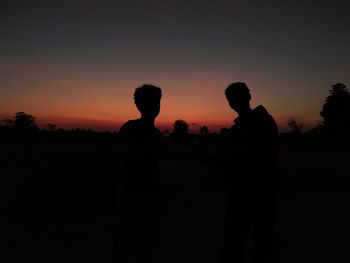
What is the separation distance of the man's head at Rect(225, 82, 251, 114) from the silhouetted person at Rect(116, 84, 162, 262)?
796 mm

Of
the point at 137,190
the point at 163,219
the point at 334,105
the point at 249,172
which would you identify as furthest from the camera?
the point at 334,105

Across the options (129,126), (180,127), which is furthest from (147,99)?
(180,127)

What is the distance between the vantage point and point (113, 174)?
9422 millimetres

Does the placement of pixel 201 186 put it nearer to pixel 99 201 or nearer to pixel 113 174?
pixel 113 174

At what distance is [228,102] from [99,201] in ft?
17.3

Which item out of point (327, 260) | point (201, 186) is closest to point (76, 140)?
point (201, 186)

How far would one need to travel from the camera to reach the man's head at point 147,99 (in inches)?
109

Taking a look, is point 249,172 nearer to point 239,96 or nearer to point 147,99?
point 239,96

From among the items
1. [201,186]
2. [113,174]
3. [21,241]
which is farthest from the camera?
[201,186]

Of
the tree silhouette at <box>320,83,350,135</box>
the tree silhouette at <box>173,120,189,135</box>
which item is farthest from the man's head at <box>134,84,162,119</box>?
the tree silhouette at <box>320,83,350,135</box>

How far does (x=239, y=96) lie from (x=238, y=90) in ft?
0.17

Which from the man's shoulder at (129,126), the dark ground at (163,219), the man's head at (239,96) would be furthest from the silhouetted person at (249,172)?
the dark ground at (163,219)

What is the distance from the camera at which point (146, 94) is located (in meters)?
2.77

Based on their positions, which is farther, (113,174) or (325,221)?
(113,174)
